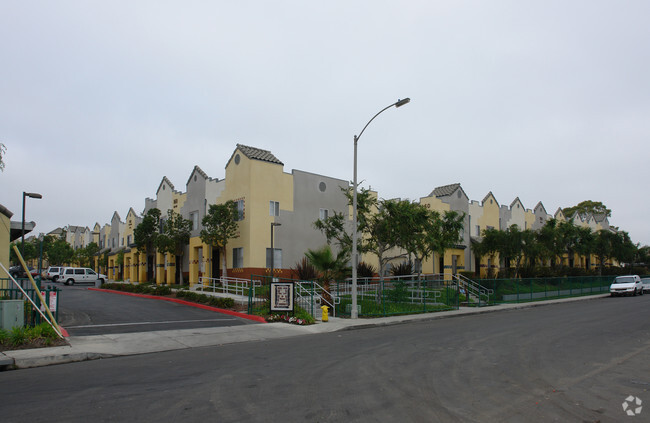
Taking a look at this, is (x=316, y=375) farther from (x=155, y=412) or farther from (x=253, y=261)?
(x=253, y=261)

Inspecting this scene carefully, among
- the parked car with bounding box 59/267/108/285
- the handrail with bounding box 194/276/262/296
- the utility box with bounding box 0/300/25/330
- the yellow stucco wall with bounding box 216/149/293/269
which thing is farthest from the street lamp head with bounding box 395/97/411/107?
the parked car with bounding box 59/267/108/285

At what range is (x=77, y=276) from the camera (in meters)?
51.1

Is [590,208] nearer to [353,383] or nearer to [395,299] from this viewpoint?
[395,299]

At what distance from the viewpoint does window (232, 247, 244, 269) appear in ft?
101

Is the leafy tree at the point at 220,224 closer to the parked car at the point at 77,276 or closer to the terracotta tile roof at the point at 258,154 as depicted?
the terracotta tile roof at the point at 258,154

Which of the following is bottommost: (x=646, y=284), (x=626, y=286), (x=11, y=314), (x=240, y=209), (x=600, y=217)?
(x=646, y=284)

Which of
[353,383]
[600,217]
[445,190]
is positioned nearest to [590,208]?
[600,217]

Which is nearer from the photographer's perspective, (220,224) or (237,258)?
(220,224)

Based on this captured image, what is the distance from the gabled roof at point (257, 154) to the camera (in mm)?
30922

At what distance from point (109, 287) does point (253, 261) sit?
51.5 ft

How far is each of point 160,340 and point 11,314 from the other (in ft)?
13.2

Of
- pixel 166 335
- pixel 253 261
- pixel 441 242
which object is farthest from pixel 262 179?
pixel 166 335

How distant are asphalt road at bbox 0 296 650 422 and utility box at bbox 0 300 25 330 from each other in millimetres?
3573

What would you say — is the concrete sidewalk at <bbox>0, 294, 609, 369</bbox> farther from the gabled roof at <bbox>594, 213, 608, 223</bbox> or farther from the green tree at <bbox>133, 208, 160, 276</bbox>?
the gabled roof at <bbox>594, 213, 608, 223</bbox>
